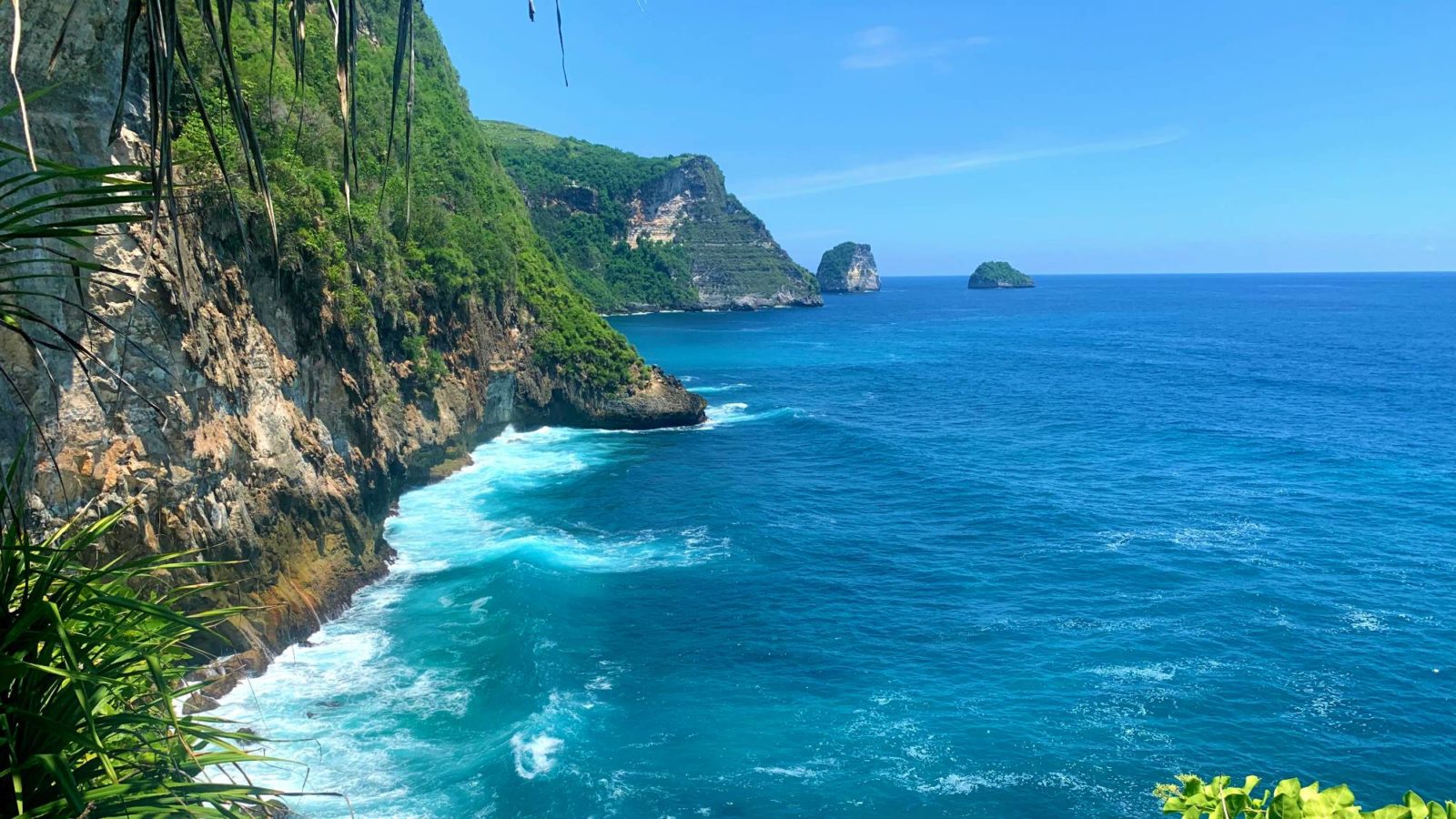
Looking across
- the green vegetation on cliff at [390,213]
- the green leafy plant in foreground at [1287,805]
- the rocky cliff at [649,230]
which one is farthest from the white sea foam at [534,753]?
the rocky cliff at [649,230]

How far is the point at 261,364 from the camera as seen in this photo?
27203 mm

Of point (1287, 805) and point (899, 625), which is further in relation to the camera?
point (899, 625)

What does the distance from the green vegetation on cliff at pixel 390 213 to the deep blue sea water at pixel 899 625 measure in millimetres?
8259

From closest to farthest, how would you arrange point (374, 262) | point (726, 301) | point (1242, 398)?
1. point (374, 262)
2. point (1242, 398)
3. point (726, 301)

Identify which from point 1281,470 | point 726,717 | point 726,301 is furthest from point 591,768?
point 726,301

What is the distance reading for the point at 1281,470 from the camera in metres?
46.4

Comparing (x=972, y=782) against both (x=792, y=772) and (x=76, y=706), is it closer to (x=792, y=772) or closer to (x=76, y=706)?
(x=792, y=772)

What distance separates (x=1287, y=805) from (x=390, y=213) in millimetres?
42735

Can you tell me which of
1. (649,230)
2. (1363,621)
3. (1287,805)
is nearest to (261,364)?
(1287,805)

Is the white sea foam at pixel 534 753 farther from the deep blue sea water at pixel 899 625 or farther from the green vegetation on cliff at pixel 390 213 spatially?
the green vegetation on cliff at pixel 390 213

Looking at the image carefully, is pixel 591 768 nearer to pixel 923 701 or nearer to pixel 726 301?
pixel 923 701

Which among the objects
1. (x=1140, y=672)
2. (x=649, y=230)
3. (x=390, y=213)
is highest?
(x=649, y=230)

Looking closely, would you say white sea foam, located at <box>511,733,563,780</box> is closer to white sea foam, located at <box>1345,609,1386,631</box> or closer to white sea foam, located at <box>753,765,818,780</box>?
white sea foam, located at <box>753,765,818,780</box>

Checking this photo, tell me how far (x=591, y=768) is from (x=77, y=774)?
17.3 meters
